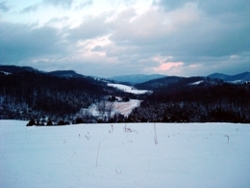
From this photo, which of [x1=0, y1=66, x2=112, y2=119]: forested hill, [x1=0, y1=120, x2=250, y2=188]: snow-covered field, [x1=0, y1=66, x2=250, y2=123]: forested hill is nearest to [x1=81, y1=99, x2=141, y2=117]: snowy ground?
[x1=0, y1=66, x2=250, y2=123]: forested hill

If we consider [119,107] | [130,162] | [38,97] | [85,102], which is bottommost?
[130,162]

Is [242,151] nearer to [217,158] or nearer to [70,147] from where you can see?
[217,158]

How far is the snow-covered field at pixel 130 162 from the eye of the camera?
3.41m

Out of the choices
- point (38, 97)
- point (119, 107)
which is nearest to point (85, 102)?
point (119, 107)

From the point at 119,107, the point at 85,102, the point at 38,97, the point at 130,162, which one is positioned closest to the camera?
the point at 130,162

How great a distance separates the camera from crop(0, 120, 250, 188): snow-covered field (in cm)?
341

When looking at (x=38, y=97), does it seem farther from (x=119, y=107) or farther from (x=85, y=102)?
(x=119, y=107)

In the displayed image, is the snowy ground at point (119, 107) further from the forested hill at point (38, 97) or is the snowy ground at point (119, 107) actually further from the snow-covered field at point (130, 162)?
the snow-covered field at point (130, 162)

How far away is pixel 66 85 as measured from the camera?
115 metres

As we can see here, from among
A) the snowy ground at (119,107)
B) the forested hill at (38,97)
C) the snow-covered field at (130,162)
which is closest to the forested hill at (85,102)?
the forested hill at (38,97)

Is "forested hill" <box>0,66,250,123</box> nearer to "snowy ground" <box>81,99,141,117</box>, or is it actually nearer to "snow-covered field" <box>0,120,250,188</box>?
"snowy ground" <box>81,99,141,117</box>

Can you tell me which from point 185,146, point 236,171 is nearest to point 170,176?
point 236,171

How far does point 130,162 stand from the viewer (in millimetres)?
4234

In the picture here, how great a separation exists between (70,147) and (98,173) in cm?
203
